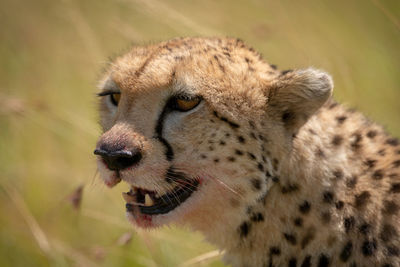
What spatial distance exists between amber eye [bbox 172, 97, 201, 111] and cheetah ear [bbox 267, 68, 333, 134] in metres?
0.29

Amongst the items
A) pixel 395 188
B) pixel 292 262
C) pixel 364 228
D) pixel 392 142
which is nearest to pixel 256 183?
pixel 292 262

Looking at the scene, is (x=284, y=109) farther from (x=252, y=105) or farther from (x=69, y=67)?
(x=69, y=67)

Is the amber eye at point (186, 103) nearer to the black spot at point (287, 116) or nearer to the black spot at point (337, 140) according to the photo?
the black spot at point (287, 116)

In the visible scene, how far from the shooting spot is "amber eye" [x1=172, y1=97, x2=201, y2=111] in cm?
237

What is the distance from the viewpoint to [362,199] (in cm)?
242

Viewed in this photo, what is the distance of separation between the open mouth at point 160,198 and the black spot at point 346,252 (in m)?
0.62

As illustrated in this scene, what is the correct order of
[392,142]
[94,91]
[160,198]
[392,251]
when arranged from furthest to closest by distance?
[94,91], [392,142], [160,198], [392,251]

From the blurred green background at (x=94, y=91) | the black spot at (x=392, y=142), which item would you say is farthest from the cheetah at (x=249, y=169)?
the blurred green background at (x=94, y=91)

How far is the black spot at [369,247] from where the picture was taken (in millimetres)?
2348

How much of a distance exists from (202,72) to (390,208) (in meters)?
0.92

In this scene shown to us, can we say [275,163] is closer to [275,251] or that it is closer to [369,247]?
[275,251]

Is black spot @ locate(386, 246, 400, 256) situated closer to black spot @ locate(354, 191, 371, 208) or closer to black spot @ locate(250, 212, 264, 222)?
black spot @ locate(354, 191, 371, 208)

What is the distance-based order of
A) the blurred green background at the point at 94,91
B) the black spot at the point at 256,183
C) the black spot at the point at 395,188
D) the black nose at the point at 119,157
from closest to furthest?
1. the black nose at the point at 119,157
2. the black spot at the point at 256,183
3. the black spot at the point at 395,188
4. the blurred green background at the point at 94,91

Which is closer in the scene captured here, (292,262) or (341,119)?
(292,262)
